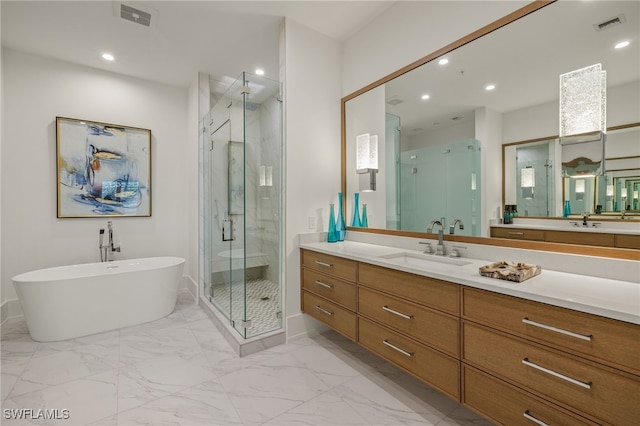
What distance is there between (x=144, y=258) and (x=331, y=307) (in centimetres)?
273

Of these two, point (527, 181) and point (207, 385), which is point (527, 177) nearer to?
point (527, 181)

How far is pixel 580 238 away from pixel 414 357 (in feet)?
3.55

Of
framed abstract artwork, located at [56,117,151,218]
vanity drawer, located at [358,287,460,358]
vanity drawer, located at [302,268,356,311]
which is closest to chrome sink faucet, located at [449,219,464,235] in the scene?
vanity drawer, located at [358,287,460,358]

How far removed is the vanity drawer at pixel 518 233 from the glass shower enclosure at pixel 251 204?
167cm

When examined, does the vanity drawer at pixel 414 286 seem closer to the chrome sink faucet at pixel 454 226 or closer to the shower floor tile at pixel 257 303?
the chrome sink faucet at pixel 454 226

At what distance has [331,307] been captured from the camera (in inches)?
88.1

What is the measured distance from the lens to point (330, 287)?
2238 mm

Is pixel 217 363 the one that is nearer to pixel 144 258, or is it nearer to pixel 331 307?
pixel 331 307

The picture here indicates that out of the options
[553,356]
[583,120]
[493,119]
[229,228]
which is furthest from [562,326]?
[229,228]

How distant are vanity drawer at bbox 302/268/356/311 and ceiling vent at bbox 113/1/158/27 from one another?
260cm

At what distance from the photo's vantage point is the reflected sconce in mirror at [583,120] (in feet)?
4.57

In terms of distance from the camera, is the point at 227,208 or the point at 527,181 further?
the point at 227,208

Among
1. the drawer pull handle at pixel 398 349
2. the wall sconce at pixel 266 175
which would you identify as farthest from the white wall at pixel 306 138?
the drawer pull handle at pixel 398 349

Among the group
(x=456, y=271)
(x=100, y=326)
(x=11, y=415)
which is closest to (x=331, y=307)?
(x=456, y=271)
